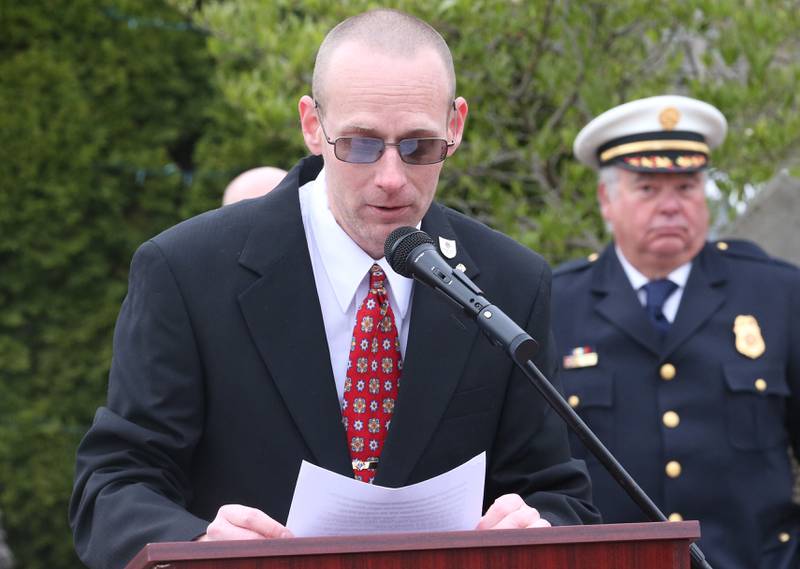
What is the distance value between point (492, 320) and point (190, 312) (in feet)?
2.49

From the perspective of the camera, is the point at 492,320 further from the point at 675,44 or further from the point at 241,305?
the point at 675,44

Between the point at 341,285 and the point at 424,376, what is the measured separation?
10.7 inches

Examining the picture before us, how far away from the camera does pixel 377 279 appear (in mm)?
3158

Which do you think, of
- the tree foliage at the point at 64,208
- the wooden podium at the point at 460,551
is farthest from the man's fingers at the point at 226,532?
the tree foliage at the point at 64,208

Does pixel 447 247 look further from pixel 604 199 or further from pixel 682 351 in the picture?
pixel 604 199

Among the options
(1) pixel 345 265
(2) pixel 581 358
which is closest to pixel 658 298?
(2) pixel 581 358

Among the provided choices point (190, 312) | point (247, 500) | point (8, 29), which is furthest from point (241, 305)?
point (8, 29)

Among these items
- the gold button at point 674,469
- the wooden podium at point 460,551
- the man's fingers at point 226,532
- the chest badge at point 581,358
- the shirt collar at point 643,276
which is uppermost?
the shirt collar at point 643,276

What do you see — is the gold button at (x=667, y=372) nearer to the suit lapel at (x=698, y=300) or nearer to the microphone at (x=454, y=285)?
the suit lapel at (x=698, y=300)

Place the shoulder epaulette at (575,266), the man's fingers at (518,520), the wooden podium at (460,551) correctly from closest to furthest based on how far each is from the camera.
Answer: the wooden podium at (460,551) → the man's fingers at (518,520) → the shoulder epaulette at (575,266)

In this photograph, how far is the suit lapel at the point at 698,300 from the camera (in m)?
4.98

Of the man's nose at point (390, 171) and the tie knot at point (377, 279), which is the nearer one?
the man's nose at point (390, 171)

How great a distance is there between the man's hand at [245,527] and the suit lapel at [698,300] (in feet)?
8.80

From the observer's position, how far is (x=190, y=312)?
3014 millimetres
